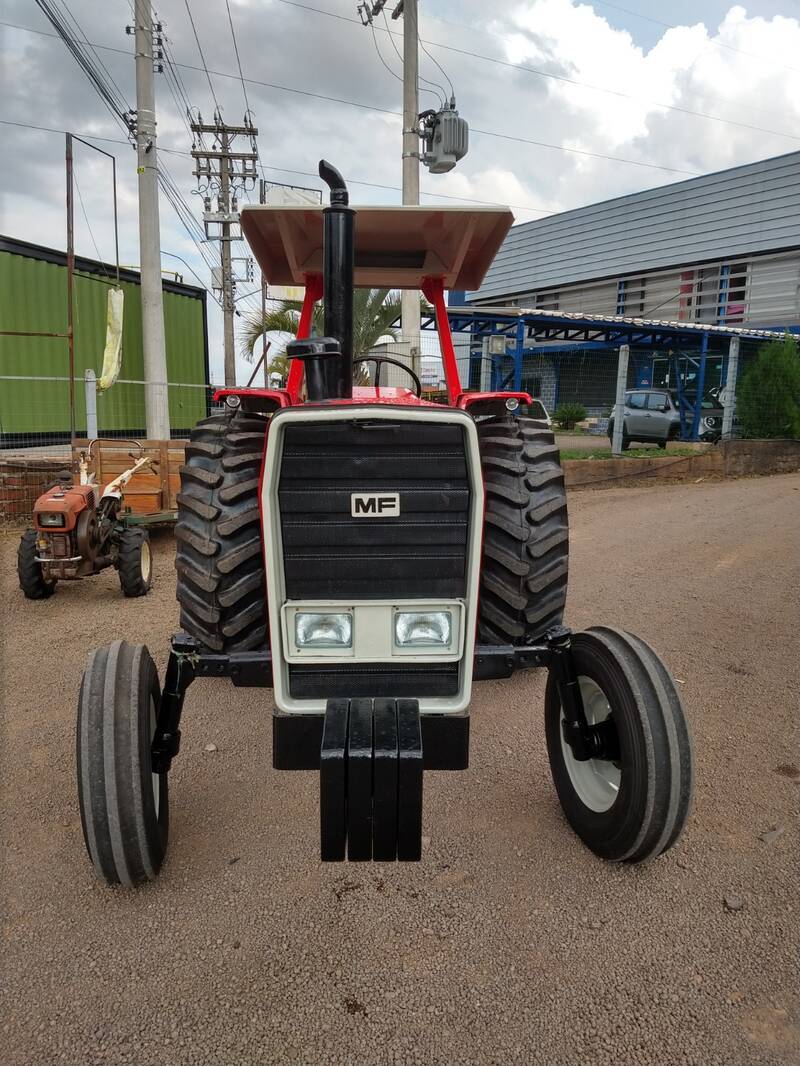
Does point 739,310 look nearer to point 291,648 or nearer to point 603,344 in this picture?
point 603,344

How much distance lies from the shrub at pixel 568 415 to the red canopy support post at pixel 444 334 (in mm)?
17420

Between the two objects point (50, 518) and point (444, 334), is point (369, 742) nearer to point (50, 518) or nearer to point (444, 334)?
point (444, 334)

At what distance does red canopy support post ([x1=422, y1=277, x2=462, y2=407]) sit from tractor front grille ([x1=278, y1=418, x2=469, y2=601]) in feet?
5.04

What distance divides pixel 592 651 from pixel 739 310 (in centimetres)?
2036

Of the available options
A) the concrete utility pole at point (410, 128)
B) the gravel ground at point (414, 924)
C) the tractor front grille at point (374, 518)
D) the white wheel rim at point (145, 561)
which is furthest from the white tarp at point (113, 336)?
the tractor front grille at point (374, 518)

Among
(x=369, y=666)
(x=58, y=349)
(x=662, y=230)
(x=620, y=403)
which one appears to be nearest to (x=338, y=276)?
(x=369, y=666)

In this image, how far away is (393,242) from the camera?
3.74 meters

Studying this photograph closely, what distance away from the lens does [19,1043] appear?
5.67ft

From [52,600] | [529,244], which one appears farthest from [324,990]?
[529,244]

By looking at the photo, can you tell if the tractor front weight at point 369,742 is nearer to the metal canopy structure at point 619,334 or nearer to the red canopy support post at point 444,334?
the red canopy support post at point 444,334

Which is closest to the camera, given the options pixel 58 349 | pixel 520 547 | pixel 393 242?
pixel 520 547

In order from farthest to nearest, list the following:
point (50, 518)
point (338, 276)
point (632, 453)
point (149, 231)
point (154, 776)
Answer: point (632, 453), point (149, 231), point (50, 518), point (338, 276), point (154, 776)

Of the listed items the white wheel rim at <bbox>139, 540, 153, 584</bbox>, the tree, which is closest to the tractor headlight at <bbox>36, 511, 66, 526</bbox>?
the white wheel rim at <bbox>139, 540, 153, 584</bbox>

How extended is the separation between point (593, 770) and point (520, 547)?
2.83ft
